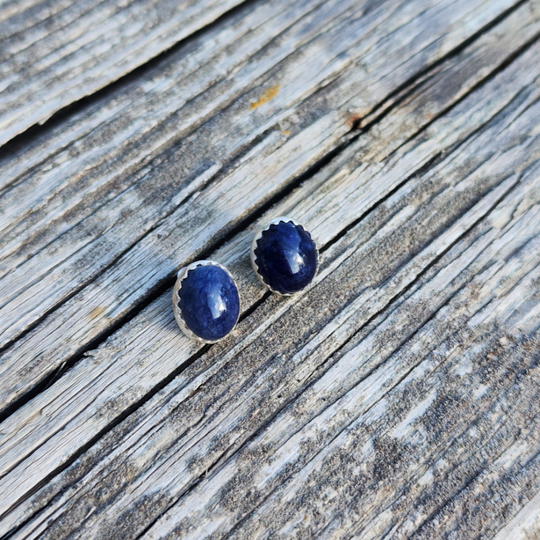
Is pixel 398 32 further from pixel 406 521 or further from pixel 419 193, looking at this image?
pixel 406 521

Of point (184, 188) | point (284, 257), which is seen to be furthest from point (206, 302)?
point (184, 188)

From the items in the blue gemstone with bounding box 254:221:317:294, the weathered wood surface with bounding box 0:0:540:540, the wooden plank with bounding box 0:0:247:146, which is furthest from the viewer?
the wooden plank with bounding box 0:0:247:146

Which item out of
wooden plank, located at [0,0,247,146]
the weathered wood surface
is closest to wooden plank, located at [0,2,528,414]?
the weathered wood surface

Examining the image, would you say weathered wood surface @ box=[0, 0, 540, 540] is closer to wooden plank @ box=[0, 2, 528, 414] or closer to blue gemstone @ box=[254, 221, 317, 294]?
wooden plank @ box=[0, 2, 528, 414]

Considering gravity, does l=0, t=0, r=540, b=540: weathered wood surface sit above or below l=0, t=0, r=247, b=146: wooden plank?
below

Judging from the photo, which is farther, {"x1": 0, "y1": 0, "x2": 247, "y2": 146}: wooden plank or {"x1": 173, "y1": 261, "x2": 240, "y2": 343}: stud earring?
{"x1": 0, "y1": 0, "x2": 247, "y2": 146}: wooden plank

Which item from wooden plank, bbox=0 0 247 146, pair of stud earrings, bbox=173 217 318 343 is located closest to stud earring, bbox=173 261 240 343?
pair of stud earrings, bbox=173 217 318 343

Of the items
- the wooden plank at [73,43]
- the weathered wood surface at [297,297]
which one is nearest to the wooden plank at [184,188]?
the weathered wood surface at [297,297]

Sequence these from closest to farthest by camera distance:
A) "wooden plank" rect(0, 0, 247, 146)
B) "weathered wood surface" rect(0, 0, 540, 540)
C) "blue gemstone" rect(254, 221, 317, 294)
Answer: "weathered wood surface" rect(0, 0, 540, 540)
"blue gemstone" rect(254, 221, 317, 294)
"wooden plank" rect(0, 0, 247, 146)
